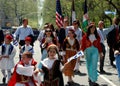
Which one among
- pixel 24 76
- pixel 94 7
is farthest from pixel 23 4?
pixel 24 76

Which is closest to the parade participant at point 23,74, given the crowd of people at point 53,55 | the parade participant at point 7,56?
the crowd of people at point 53,55

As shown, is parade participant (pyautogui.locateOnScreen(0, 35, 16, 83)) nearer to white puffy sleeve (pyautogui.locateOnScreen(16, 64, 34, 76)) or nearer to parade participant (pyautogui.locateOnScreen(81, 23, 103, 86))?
parade participant (pyautogui.locateOnScreen(81, 23, 103, 86))

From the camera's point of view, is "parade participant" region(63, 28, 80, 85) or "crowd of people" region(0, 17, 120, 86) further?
"parade participant" region(63, 28, 80, 85)

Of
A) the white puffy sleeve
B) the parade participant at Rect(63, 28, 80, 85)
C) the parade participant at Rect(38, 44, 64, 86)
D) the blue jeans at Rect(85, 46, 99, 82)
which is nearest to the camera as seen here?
the white puffy sleeve

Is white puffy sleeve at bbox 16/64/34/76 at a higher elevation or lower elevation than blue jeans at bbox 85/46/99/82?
higher

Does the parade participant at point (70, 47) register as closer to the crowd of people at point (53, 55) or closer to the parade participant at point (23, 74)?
the crowd of people at point (53, 55)

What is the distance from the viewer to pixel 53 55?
782cm

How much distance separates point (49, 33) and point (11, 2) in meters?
100

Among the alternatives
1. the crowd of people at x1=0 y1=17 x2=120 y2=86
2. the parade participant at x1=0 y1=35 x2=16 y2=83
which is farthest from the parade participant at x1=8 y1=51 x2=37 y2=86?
the parade participant at x1=0 y1=35 x2=16 y2=83

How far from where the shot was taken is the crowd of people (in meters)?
7.46

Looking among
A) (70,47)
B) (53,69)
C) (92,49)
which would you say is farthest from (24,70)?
(70,47)

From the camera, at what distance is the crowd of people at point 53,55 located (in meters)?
7.46

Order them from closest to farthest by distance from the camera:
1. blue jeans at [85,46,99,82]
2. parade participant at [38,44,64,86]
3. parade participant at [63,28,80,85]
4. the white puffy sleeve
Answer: the white puffy sleeve → parade participant at [38,44,64,86] → blue jeans at [85,46,99,82] → parade participant at [63,28,80,85]

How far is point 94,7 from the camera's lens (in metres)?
46.2
